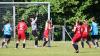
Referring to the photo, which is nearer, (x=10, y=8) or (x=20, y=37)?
(x=20, y=37)

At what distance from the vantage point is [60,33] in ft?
155

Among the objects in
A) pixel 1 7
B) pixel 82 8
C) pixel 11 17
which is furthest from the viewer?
pixel 82 8

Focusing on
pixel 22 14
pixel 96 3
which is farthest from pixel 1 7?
Answer: pixel 96 3

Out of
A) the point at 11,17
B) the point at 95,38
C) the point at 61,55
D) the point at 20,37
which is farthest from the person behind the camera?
the point at 11,17

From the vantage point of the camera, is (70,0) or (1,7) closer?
(1,7)

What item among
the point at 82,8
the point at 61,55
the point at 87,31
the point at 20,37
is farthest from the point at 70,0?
the point at 61,55

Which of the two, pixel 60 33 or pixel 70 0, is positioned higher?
pixel 70 0

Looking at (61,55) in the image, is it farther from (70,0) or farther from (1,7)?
(70,0)

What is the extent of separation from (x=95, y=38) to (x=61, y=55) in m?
8.85

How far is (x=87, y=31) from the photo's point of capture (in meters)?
34.5

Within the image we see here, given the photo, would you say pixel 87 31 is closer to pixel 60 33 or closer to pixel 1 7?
pixel 1 7

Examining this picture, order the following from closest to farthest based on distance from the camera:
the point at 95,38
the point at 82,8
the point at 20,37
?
the point at 20,37
the point at 95,38
the point at 82,8

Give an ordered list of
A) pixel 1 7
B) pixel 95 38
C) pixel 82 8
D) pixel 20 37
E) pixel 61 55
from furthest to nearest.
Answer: pixel 82 8
pixel 1 7
pixel 95 38
pixel 20 37
pixel 61 55

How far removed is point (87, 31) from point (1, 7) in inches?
343
